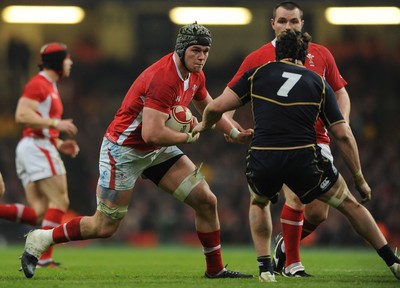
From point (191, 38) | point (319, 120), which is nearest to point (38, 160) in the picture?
point (191, 38)

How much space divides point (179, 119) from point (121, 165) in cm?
69

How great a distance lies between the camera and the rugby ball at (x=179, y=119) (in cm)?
834

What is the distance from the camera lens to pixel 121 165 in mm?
8555

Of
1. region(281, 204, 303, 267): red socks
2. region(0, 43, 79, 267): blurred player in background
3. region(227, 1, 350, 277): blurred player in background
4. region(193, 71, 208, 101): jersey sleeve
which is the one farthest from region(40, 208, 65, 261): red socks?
region(281, 204, 303, 267): red socks

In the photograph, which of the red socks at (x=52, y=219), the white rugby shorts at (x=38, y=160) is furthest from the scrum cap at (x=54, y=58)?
the red socks at (x=52, y=219)

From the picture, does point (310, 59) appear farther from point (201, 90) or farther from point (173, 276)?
point (173, 276)

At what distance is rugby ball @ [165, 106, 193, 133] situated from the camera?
834cm

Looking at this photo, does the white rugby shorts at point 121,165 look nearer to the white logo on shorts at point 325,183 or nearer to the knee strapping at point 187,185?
the knee strapping at point 187,185

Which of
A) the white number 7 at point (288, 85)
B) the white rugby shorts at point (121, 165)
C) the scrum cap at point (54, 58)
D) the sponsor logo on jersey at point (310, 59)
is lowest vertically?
the white rugby shorts at point (121, 165)

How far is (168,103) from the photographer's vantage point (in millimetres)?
8195

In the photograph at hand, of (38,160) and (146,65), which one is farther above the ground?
(146,65)

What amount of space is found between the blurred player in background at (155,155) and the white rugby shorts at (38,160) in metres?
2.51

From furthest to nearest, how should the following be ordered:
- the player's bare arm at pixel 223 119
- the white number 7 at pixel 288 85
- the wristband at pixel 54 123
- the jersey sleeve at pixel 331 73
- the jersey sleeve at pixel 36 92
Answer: the jersey sleeve at pixel 36 92 < the wristband at pixel 54 123 < the jersey sleeve at pixel 331 73 < the player's bare arm at pixel 223 119 < the white number 7 at pixel 288 85

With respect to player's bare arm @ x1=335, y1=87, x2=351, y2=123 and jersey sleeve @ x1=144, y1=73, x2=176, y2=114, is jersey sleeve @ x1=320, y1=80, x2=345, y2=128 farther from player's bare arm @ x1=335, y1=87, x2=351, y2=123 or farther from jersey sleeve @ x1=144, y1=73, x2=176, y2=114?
jersey sleeve @ x1=144, y1=73, x2=176, y2=114
